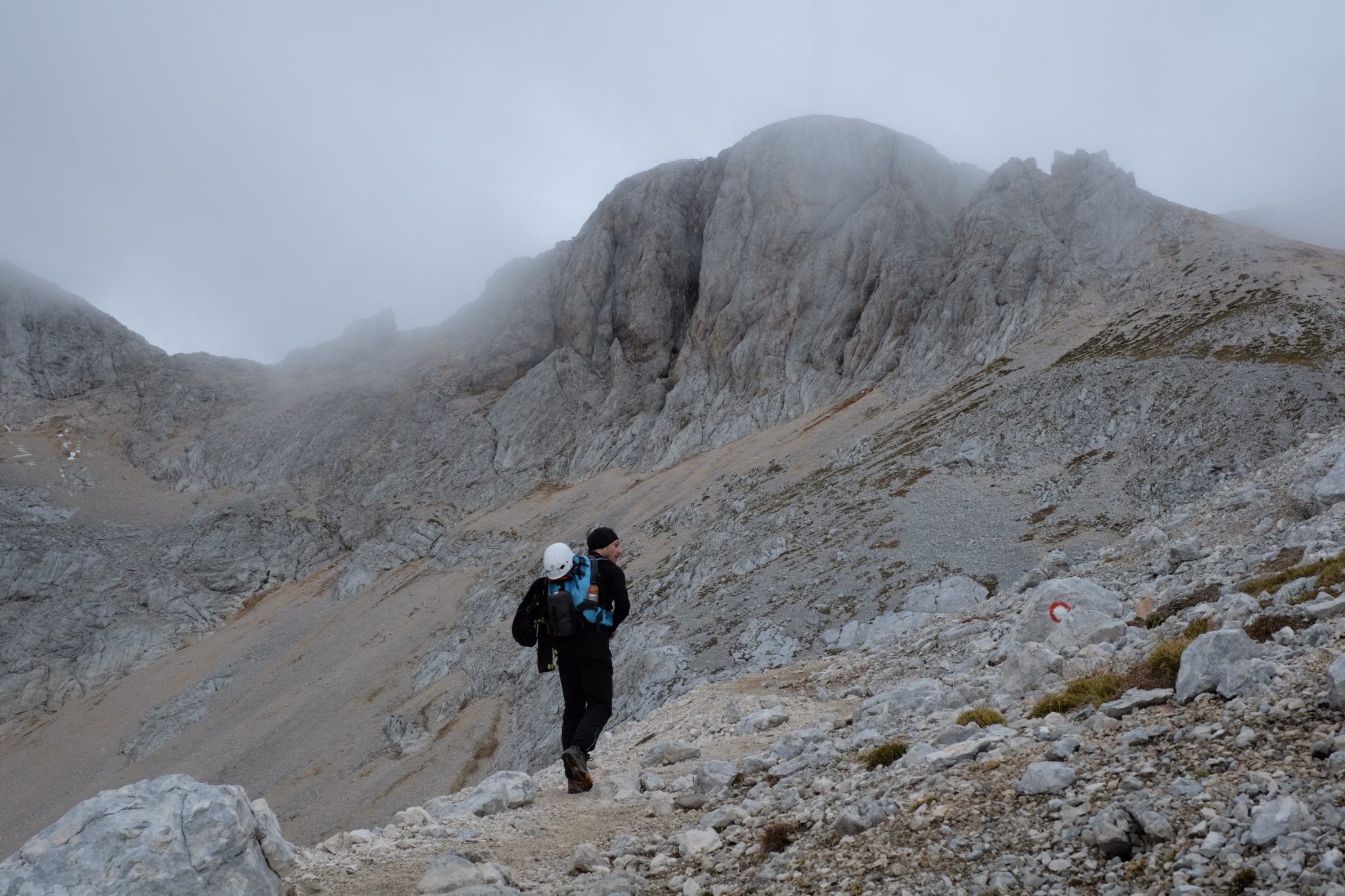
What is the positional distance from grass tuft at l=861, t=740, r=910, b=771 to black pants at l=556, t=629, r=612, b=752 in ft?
12.8

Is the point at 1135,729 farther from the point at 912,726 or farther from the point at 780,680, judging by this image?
the point at 780,680

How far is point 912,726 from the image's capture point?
9961 millimetres

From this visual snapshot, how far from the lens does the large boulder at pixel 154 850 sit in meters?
6.07

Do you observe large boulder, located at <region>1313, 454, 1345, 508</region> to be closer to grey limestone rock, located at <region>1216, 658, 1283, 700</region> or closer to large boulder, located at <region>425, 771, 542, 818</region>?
grey limestone rock, located at <region>1216, 658, 1283, 700</region>

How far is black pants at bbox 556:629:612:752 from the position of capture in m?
11.0

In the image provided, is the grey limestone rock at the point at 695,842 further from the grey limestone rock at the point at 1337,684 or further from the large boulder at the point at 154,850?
the grey limestone rock at the point at 1337,684

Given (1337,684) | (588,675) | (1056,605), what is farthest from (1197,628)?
(588,675)

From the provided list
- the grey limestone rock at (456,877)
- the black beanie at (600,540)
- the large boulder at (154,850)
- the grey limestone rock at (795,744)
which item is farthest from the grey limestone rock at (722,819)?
the black beanie at (600,540)

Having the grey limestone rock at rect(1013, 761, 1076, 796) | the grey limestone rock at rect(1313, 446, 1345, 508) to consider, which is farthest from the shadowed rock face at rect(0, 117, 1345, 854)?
the grey limestone rock at rect(1013, 761, 1076, 796)

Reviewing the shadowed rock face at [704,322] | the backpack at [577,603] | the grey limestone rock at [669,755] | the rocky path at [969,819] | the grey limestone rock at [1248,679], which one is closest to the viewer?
the rocky path at [969,819]

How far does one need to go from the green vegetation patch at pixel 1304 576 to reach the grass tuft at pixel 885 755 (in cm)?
548

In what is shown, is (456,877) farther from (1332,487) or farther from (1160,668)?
(1332,487)

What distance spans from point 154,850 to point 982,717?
8.28 metres

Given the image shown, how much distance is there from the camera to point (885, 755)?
27.8 feet
